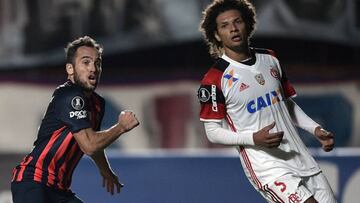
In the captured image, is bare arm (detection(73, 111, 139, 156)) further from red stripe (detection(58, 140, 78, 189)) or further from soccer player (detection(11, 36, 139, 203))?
red stripe (detection(58, 140, 78, 189))

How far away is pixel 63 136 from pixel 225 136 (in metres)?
0.81

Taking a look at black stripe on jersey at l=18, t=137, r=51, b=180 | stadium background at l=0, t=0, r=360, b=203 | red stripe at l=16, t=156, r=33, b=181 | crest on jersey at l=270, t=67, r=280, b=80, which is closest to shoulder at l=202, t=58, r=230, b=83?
crest on jersey at l=270, t=67, r=280, b=80

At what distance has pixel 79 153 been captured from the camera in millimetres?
4855

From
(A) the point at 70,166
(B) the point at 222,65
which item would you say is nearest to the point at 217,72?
(B) the point at 222,65

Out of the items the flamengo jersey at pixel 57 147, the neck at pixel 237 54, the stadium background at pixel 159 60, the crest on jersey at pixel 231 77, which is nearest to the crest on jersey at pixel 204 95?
the crest on jersey at pixel 231 77

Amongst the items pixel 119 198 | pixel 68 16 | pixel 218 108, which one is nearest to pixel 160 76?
pixel 68 16

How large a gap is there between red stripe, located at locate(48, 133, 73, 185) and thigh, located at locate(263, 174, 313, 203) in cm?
102

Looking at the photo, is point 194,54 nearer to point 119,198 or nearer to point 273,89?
point 119,198

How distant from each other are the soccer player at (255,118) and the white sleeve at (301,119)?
68mm

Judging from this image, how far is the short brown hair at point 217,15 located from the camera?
504cm

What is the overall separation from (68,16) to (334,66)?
108 inches

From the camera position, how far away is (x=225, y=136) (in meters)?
4.79

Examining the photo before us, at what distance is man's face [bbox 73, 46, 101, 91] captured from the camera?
480cm

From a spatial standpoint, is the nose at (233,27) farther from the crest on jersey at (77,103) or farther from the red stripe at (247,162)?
the crest on jersey at (77,103)
